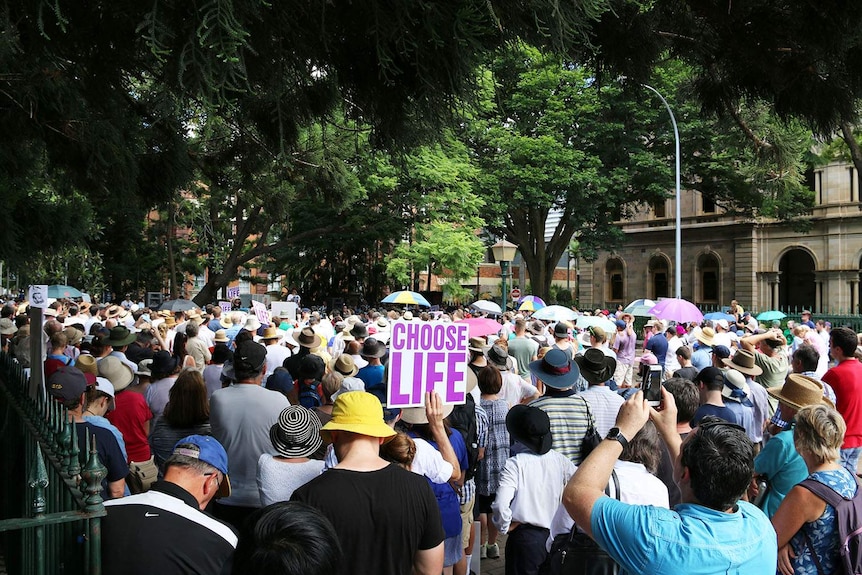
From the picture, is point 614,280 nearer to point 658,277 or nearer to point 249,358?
point 658,277

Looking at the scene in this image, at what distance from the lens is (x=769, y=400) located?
7668 millimetres

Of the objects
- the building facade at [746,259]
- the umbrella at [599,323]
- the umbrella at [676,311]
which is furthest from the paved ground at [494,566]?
the building facade at [746,259]

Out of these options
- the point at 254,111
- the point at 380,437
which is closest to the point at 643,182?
the point at 254,111

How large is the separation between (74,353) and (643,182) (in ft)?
86.5

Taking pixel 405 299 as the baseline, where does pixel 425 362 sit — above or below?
below

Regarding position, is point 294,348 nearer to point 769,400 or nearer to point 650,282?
point 769,400

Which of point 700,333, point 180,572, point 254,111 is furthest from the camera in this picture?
point 700,333

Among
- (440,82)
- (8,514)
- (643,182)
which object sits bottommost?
(8,514)

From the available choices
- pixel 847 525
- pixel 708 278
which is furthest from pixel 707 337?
pixel 708 278

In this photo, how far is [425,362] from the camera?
15.6 ft

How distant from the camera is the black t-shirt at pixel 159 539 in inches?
99.9

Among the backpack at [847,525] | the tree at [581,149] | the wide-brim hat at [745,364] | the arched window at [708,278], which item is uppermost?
the tree at [581,149]

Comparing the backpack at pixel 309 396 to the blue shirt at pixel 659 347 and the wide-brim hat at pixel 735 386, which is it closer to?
the wide-brim hat at pixel 735 386

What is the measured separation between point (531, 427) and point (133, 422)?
130 inches
